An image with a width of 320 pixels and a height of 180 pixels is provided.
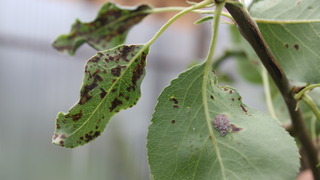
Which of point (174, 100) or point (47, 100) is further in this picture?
point (47, 100)

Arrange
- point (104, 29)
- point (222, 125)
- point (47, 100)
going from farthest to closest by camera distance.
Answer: point (47, 100)
point (104, 29)
point (222, 125)

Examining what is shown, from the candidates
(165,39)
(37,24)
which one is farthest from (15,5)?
(165,39)

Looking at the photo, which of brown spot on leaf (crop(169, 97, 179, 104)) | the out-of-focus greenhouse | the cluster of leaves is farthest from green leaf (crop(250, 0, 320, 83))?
the out-of-focus greenhouse

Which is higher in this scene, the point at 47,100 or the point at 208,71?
the point at 47,100

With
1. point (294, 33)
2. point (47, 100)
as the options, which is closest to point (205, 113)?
point (294, 33)

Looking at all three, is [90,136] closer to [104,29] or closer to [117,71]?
[117,71]

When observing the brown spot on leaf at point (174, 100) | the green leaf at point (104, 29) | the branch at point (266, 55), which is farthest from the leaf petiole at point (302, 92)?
the green leaf at point (104, 29)

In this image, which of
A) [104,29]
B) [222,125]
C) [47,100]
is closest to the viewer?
[222,125]

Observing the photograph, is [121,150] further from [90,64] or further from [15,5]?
[90,64]
